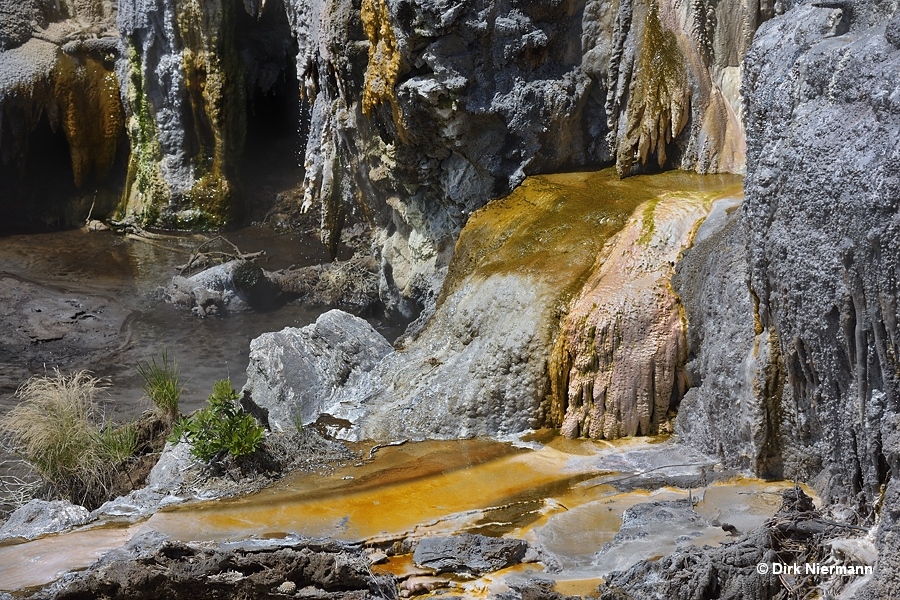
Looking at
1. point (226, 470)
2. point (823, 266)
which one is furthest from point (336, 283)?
point (823, 266)

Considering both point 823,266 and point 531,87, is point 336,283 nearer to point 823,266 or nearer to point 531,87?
point 531,87

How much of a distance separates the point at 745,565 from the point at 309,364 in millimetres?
4068

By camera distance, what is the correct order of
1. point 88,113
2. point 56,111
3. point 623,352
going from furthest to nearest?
point 88,113 → point 56,111 → point 623,352

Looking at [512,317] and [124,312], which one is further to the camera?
[124,312]

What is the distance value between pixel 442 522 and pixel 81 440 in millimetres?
2940

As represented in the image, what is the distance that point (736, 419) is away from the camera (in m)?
4.93

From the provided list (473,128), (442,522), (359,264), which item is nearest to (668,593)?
(442,522)

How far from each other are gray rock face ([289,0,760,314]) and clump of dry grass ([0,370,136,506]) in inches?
140

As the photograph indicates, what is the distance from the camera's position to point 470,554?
168 inches

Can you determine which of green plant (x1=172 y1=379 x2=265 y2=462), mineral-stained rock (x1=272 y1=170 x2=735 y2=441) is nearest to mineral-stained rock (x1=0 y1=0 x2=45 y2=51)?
mineral-stained rock (x1=272 y1=170 x2=735 y2=441)

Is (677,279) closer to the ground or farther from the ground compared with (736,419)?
farther from the ground

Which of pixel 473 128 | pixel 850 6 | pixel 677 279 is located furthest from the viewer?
pixel 473 128

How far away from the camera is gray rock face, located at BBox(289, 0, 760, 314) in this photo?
24.9 ft

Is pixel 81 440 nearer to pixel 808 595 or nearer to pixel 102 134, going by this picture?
pixel 808 595
